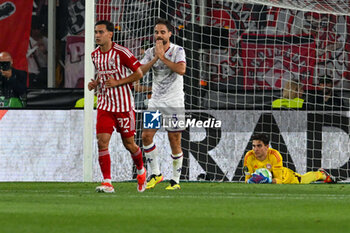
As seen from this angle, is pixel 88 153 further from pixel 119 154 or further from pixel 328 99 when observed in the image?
pixel 328 99

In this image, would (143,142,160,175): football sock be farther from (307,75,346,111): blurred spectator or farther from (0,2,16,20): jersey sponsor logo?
(0,2,16,20): jersey sponsor logo

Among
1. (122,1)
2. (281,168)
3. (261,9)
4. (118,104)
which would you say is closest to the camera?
(118,104)

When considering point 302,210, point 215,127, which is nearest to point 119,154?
point 215,127

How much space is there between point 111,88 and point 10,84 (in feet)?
15.8

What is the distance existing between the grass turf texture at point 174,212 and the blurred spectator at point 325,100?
415 centimetres

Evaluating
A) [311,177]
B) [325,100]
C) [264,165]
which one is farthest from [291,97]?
[264,165]

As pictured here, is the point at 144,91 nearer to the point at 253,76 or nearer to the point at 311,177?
the point at 253,76

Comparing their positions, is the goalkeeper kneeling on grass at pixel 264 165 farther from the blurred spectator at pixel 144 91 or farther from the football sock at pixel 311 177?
the blurred spectator at pixel 144 91

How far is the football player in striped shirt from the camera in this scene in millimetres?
9336

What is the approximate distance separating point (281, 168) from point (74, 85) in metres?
4.79

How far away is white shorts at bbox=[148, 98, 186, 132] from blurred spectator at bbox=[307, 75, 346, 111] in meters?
2.89

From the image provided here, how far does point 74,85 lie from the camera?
51.7ft

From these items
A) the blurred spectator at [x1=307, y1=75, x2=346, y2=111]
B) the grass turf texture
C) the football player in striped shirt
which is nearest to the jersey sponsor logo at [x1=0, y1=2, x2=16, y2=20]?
the blurred spectator at [x1=307, y1=75, x2=346, y2=111]

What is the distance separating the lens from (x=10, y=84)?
1395 cm
